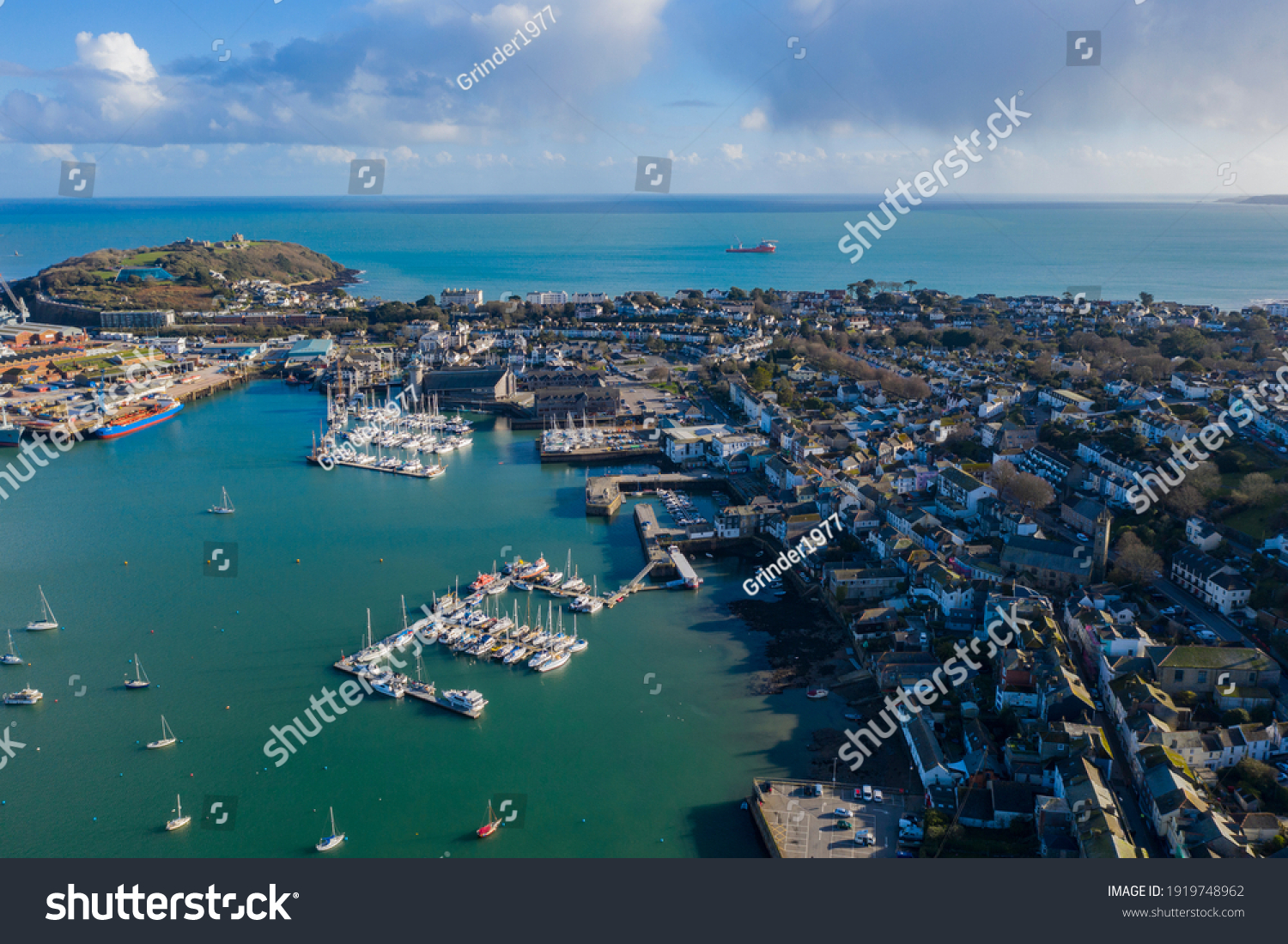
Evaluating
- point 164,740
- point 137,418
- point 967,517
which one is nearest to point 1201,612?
point 967,517

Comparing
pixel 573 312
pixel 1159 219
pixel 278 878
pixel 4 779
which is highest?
pixel 1159 219

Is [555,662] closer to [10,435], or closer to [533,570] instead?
[533,570]

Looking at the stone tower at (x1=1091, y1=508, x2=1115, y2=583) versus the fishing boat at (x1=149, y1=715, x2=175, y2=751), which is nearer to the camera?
the fishing boat at (x1=149, y1=715, x2=175, y2=751)

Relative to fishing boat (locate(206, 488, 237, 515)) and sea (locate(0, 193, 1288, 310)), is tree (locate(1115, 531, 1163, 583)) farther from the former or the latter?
sea (locate(0, 193, 1288, 310))

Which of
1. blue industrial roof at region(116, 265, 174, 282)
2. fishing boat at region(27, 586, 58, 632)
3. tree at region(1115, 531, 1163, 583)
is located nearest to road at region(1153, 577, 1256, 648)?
tree at region(1115, 531, 1163, 583)

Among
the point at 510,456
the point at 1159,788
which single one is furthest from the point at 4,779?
the point at 510,456

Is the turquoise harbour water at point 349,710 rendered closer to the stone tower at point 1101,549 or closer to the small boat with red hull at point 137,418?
the stone tower at point 1101,549

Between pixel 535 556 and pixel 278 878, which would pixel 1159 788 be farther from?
pixel 535 556

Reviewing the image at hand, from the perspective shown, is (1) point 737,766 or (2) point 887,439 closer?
(1) point 737,766
